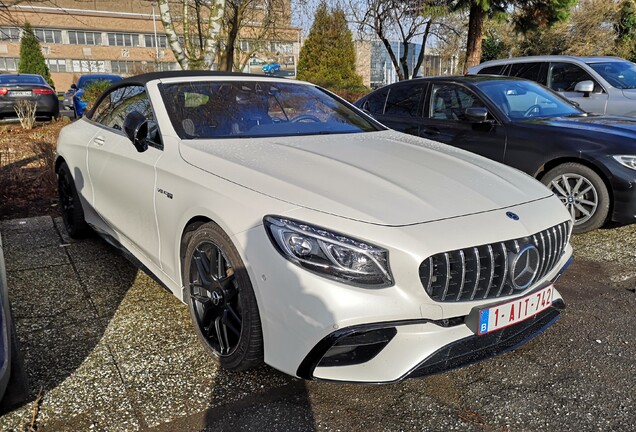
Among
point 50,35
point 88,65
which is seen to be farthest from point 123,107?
point 50,35

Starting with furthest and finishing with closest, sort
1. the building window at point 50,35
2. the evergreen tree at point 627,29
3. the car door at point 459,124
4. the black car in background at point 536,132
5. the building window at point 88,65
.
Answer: the building window at point 88,65 → the building window at point 50,35 → the evergreen tree at point 627,29 → the car door at point 459,124 → the black car in background at point 536,132

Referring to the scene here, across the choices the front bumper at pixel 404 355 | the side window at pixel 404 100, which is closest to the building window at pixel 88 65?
the side window at pixel 404 100

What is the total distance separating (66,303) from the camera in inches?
137

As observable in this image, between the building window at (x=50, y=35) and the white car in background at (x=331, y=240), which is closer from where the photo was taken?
the white car in background at (x=331, y=240)

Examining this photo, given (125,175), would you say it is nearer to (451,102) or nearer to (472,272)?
(472,272)

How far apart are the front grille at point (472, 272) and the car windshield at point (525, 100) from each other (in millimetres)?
3605

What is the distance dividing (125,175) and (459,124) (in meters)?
3.71

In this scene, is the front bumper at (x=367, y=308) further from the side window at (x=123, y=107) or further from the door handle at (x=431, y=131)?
the door handle at (x=431, y=131)

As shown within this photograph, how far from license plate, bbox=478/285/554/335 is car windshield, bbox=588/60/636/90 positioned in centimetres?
653

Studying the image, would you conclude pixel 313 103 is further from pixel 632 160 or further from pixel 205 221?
pixel 632 160

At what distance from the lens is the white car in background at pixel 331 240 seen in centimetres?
210

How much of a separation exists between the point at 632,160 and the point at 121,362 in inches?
172

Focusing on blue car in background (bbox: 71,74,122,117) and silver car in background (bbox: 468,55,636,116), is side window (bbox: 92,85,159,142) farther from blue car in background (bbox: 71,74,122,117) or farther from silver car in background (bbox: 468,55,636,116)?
blue car in background (bbox: 71,74,122,117)

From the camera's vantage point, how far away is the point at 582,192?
16.0 ft
